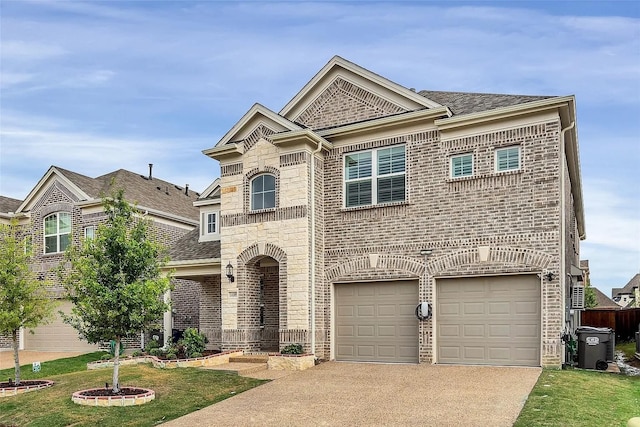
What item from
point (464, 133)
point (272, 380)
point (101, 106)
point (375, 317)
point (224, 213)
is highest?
point (101, 106)

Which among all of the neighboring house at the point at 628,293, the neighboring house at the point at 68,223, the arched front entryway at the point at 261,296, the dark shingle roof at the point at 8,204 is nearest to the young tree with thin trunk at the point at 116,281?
the arched front entryway at the point at 261,296

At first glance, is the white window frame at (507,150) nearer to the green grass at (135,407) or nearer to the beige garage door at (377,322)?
the beige garage door at (377,322)

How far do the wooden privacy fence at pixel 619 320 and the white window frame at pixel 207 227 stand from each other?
52.0ft

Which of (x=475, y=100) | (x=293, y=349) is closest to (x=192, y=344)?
(x=293, y=349)

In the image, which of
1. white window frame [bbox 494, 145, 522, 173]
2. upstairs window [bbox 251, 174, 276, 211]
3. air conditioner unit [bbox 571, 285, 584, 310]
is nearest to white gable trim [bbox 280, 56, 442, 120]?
white window frame [bbox 494, 145, 522, 173]

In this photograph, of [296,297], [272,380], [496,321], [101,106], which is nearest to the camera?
[272,380]

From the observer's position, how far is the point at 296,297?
15.3 metres

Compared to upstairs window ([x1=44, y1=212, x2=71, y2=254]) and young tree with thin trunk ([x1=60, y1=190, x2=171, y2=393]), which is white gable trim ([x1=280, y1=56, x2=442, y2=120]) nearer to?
young tree with thin trunk ([x1=60, y1=190, x2=171, y2=393])

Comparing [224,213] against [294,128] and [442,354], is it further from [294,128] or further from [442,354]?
[442,354]

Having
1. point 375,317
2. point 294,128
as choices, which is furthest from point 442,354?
point 294,128

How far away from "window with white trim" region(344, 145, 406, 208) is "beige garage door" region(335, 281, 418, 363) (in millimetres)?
2241

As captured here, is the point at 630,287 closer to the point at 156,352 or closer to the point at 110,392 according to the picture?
the point at 156,352

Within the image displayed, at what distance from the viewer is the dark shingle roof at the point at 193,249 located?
19.8m

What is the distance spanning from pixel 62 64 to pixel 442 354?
12090 mm
